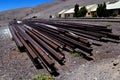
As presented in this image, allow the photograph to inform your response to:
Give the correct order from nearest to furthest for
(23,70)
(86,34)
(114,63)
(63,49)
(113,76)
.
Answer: (113,76) < (114,63) < (23,70) < (63,49) < (86,34)

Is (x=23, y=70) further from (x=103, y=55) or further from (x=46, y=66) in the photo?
(x=103, y=55)

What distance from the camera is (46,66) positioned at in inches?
401

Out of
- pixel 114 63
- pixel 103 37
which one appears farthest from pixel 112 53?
pixel 103 37

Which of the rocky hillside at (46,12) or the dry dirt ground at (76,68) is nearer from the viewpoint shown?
the dry dirt ground at (76,68)

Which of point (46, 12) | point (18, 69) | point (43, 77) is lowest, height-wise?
point (46, 12)

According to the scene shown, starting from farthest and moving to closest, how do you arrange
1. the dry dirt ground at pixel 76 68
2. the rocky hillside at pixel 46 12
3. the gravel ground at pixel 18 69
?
1. the rocky hillside at pixel 46 12
2. the gravel ground at pixel 18 69
3. the dry dirt ground at pixel 76 68

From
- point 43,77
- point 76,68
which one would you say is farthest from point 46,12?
point 43,77

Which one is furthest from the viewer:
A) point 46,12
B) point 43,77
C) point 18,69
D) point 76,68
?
point 46,12

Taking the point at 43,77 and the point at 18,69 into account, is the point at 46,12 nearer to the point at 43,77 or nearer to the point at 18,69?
the point at 18,69

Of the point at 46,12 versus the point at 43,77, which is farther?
the point at 46,12

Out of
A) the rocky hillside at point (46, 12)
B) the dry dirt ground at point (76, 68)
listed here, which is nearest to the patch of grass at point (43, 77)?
the dry dirt ground at point (76, 68)

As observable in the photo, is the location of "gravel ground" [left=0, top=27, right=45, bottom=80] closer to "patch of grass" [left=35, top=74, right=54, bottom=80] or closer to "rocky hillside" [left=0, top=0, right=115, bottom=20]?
"patch of grass" [left=35, top=74, right=54, bottom=80]

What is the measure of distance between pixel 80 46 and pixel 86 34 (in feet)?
16.0

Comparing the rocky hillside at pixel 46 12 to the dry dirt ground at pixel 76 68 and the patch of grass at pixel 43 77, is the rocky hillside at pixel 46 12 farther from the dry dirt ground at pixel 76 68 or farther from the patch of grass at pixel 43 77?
the patch of grass at pixel 43 77
